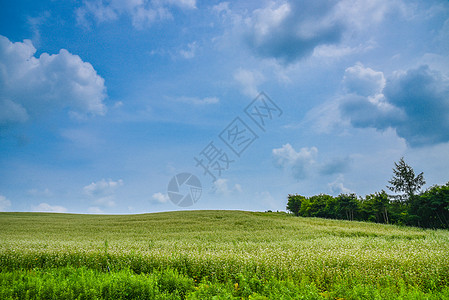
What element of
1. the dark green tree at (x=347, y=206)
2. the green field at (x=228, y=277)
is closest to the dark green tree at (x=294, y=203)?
the dark green tree at (x=347, y=206)

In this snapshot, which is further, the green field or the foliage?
the foliage

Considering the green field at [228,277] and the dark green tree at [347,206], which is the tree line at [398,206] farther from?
the green field at [228,277]

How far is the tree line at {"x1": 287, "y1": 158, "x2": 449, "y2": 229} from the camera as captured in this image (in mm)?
32603

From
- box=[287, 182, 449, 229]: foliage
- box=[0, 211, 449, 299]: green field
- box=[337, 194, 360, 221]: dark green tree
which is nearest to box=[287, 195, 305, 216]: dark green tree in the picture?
box=[287, 182, 449, 229]: foliage

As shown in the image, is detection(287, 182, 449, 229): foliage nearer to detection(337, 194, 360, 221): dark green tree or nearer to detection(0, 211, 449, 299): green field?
detection(337, 194, 360, 221): dark green tree

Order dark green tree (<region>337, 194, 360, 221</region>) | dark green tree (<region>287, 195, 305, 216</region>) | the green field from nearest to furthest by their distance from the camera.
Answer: the green field < dark green tree (<region>337, 194, 360, 221</region>) < dark green tree (<region>287, 195, 305, 216</region>)

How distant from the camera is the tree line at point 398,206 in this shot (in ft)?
107

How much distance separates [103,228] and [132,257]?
758 inches

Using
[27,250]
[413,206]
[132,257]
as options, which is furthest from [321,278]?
[413,206]

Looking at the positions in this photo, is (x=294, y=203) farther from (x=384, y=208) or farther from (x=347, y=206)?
(x=384, y=208)

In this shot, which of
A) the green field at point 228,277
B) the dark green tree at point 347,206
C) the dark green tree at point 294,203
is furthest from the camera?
the dark green tree at point 294,203

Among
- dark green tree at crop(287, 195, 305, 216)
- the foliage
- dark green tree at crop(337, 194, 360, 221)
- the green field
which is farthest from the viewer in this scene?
dark green tree at crop(287, 195, 305, 216)

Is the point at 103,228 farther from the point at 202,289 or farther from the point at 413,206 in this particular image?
the point at 413,206

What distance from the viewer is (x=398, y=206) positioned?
44312 mm
